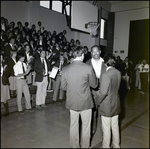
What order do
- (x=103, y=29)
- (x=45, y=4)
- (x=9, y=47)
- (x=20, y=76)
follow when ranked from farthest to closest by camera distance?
(x=103, y=29)
(x=45, y=4)
(x=9, y=47)
(x=20, y=76)

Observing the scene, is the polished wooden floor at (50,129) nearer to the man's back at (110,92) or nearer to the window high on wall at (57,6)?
the man's back at (110,92)

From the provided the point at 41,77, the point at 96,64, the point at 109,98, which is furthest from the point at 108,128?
the point at 41,77

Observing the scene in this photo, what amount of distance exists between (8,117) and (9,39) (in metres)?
3.18

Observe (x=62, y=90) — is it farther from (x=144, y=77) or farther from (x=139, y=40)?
(x=139, y=40)

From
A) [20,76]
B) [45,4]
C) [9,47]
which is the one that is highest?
[45,4]

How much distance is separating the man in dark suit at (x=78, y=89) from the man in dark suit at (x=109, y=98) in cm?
19

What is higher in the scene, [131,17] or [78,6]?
[131,17]

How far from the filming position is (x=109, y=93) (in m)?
2.57

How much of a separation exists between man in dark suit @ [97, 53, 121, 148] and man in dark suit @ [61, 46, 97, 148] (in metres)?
0.19

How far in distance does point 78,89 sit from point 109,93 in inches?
19.8

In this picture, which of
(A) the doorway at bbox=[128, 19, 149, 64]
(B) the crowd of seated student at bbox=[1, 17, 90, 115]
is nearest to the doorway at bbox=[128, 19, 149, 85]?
(A) the doorway at bbox=[128, 19, 149, 64]

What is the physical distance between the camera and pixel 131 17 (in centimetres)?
1209

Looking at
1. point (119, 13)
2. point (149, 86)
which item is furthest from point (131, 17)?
point (149, 86)

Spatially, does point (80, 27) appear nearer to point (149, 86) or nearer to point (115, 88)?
point (115, 88)
